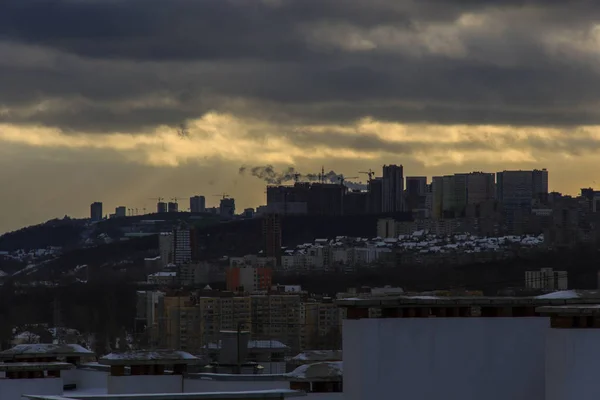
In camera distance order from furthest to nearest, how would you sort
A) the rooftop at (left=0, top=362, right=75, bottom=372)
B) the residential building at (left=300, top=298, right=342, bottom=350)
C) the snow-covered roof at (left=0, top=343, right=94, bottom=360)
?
the residential building at (left=300, top=298, right=342, bottom=350) → the snow-covered roof at (left=0, top=343, right=94, bottom=360) → the rooftop at (left=0, top=362, right=75, bottom=372)

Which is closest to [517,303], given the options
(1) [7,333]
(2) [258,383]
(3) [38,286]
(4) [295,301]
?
(2) [258,383]

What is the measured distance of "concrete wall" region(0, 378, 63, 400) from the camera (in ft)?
70.3

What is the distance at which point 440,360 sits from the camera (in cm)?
1492

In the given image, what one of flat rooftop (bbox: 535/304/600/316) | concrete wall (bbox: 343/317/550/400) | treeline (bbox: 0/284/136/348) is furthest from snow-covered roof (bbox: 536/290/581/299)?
treeline (bbox: 0/284/136/348)

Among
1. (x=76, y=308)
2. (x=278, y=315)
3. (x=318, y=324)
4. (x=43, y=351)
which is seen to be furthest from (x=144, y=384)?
(x=76, y=308)

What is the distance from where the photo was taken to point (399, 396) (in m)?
14.9

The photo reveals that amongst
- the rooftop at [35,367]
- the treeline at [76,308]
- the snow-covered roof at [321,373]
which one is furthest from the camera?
the treeline at [76,308]

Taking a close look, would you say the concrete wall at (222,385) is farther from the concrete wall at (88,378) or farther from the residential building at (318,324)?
the residential building at (318,324)

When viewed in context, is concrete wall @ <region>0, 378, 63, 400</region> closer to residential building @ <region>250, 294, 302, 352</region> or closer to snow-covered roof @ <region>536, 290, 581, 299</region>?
snow-covered roof @ <region>536, 290, 581, 299</region>

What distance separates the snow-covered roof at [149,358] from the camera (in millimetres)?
20778

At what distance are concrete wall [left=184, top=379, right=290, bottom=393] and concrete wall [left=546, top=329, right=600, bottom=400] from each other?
7386 millimetres

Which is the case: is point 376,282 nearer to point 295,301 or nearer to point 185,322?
point 295,301

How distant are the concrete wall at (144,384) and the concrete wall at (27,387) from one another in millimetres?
1043

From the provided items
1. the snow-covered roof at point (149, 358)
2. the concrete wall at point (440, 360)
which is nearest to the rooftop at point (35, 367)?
the snow-covered roof at point (149, 358)
